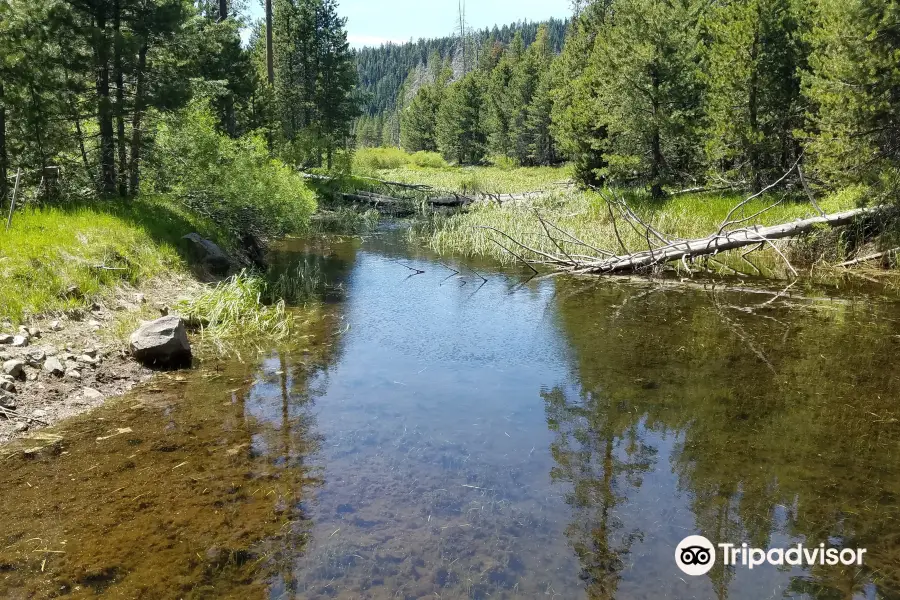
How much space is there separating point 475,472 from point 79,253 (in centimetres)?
705

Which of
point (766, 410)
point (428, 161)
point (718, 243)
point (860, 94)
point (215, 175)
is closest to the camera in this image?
point (766, 410)

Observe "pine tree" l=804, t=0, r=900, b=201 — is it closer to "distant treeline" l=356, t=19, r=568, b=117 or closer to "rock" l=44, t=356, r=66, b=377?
"rock" l=44, t=356, r=66, b=377

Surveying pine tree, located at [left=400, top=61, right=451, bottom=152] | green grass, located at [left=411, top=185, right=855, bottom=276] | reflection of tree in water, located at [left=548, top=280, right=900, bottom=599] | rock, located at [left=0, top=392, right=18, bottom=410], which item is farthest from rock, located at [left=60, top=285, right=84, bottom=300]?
pine tree, located at [left=400, top=61, right=451, bottom=152]

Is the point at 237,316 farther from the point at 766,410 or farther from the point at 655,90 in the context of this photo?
the point at 655,90

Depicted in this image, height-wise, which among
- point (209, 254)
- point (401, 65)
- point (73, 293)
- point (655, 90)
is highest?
point (401, 65)

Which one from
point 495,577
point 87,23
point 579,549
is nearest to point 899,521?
point 579,549

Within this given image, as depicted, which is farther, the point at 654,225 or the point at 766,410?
the point at 654,225

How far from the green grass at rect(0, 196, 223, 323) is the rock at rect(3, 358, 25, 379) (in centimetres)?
118

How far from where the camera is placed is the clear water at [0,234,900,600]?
4.13 meters

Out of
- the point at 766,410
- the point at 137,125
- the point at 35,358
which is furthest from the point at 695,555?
the point at 137,125

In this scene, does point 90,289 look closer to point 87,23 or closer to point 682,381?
point 87,23

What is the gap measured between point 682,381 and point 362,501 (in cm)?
442

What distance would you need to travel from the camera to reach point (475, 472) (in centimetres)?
553

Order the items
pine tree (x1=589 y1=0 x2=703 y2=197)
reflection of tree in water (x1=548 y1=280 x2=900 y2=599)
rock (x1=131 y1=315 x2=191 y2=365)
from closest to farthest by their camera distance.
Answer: reflection of tree in water (x1=548 y1=280 x2=900 y2=599) < rock (x1=131 y1=315 x2=191 y2=365) < pine tree (x1=589 y1=0 x2=703 y2=197)
